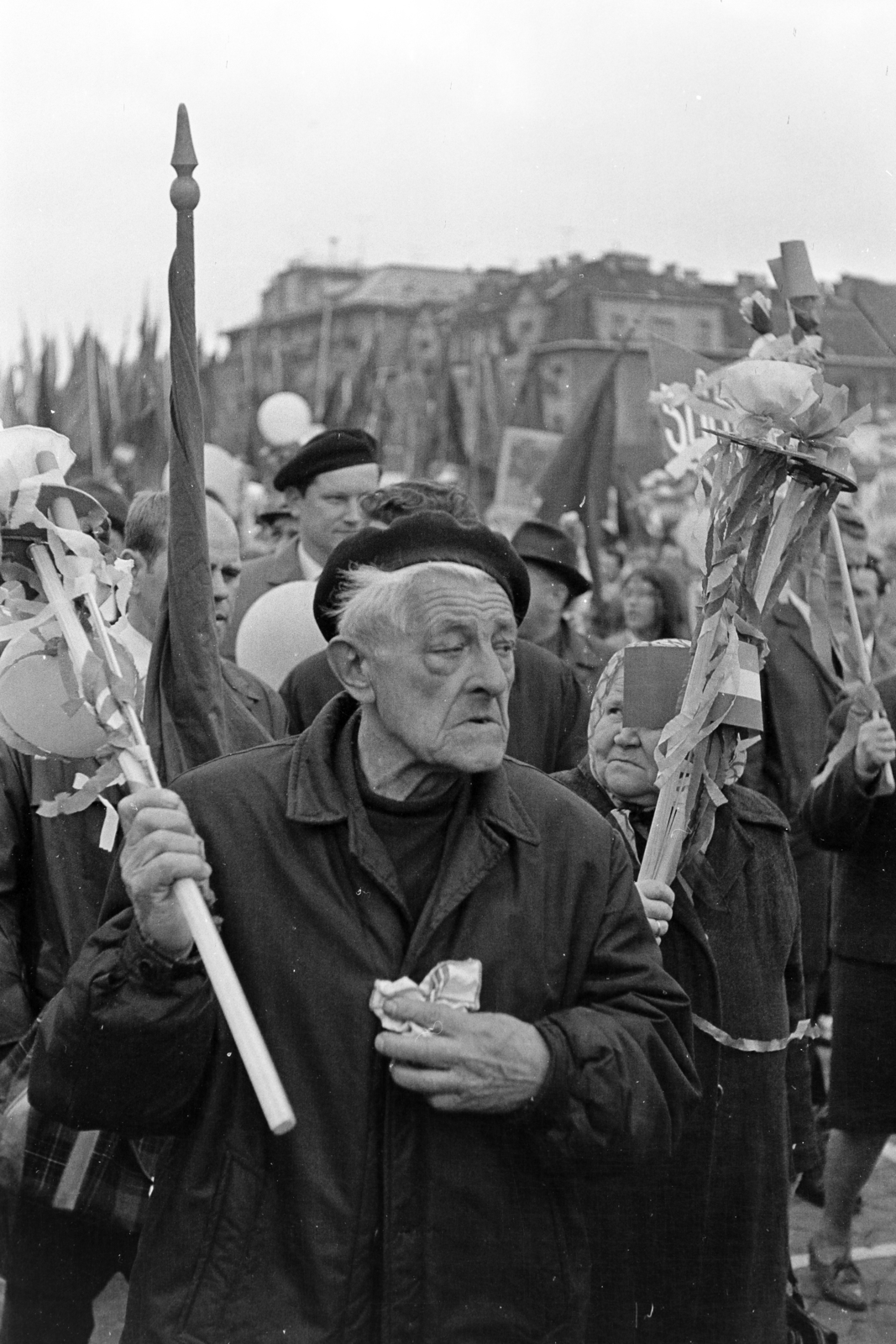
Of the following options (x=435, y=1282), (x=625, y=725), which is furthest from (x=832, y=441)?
(x=435, y=1282)

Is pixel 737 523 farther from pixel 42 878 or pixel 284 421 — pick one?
pixel 284 421

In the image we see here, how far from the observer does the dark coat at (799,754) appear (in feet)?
19.7

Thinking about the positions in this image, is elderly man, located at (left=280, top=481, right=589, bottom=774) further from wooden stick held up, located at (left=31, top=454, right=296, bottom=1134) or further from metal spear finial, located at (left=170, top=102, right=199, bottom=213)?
wooden stick held up, located at (left=31, top=454, right=296, bottom=1134)

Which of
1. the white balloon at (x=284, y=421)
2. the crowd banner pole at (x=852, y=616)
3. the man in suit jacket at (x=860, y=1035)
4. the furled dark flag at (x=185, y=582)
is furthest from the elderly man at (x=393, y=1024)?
the white balloon at (x=284, y=421)

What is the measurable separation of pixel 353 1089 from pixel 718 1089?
4.10 ft

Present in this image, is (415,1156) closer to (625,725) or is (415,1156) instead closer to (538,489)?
(625,725)

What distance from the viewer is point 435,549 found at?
8.80 feet

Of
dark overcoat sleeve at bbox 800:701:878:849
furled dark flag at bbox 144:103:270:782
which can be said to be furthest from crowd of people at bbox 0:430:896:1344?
dark overcoat sleeve at bbox 800:701:878:849

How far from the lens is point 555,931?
257cm

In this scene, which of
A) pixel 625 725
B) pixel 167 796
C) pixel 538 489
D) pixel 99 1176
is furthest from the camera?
pixel 538 489

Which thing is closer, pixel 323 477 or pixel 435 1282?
pixel 435 1282

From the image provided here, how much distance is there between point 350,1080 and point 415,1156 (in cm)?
14

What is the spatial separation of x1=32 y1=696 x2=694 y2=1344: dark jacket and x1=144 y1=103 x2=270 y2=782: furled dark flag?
538 millimetres

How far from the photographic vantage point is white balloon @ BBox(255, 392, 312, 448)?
14.8m
